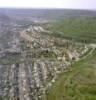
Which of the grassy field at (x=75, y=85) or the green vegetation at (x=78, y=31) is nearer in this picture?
the grassy field at (x=75, y=85)

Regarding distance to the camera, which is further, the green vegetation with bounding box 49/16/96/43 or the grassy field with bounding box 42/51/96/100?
the green vegetation with bounding box 49/16/96/43

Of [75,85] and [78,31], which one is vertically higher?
[78,31]

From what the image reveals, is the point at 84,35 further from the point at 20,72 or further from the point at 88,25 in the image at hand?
the point at 20,72

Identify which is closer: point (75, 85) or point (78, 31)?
point (75, 85)

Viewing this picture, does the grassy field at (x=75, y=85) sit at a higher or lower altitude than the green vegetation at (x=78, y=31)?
lower

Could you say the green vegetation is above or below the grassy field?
above

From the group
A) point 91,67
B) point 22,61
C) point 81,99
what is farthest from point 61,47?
point 81,99

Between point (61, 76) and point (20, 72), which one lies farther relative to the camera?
point (20, 72)

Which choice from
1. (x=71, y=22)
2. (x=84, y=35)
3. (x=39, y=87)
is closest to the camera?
(x=39, y=87)
